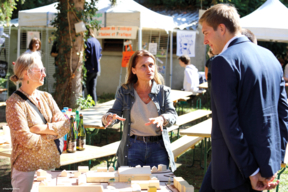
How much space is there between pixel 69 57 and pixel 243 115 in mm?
5941

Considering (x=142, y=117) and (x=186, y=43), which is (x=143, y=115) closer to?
(x=142, y=117)

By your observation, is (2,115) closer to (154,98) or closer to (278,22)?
(154,98)

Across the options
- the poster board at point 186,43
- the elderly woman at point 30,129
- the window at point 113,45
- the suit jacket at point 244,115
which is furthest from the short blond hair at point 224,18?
the window at point 113,45

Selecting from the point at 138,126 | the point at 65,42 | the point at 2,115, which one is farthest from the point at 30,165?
the point at 2,115

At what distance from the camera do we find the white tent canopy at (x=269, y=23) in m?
7.73

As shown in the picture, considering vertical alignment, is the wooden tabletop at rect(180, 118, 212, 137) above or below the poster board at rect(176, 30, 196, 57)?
below

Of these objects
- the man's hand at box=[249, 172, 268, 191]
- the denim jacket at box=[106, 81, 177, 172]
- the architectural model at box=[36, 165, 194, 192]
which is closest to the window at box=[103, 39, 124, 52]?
the denim jacket at box=[106, 81, 177, 172]

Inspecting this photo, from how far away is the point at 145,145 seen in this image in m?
2.94

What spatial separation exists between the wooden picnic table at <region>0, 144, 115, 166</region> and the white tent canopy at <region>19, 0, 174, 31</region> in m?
4.51

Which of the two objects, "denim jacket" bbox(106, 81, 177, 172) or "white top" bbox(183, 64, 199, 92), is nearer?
"denim jacket" bbox(106, 81, 177, 172)

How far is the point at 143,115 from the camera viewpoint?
9.81 ft

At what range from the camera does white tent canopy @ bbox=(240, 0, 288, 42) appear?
A: 7735 mm

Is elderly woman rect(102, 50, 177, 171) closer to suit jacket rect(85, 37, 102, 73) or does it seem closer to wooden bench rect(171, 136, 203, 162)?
wooden bench rect(171, 136, 203, 162)

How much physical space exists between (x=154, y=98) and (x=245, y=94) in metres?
1.43
